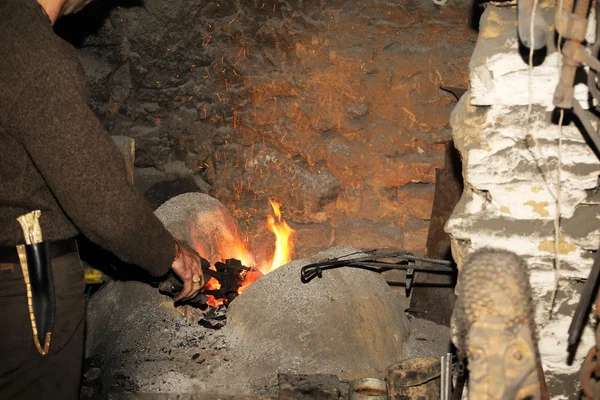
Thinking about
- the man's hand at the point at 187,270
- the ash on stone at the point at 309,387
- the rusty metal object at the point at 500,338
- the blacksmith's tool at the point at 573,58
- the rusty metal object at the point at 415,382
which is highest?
the blacksmith's tool at the point at 573,58

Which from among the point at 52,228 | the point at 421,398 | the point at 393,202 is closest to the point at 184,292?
the point at 52,228

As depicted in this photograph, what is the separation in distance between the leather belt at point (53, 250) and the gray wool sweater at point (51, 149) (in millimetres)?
30

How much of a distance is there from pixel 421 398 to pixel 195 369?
1145 millimetres

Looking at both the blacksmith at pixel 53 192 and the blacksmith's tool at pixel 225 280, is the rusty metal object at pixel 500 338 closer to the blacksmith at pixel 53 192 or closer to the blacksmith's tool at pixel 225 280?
the blacksmith at pixel 53 192

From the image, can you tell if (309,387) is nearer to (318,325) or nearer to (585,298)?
(318,325)

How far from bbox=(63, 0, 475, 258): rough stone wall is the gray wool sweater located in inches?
85.6

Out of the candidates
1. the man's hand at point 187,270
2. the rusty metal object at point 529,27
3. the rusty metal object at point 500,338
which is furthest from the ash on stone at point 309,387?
the rusty metal object at point 529,27

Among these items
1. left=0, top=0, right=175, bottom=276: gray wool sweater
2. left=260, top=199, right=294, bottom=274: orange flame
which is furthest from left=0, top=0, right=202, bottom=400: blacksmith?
left=260, top=199, right=294, bottom=274: orange flame

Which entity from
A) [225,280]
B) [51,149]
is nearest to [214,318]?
[225,280]

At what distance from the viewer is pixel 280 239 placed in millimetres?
4199

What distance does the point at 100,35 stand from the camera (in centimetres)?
401

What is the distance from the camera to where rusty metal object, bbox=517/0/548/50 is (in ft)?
5.70

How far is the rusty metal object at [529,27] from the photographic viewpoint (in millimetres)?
1738

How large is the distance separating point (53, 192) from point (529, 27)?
4.86 ft
